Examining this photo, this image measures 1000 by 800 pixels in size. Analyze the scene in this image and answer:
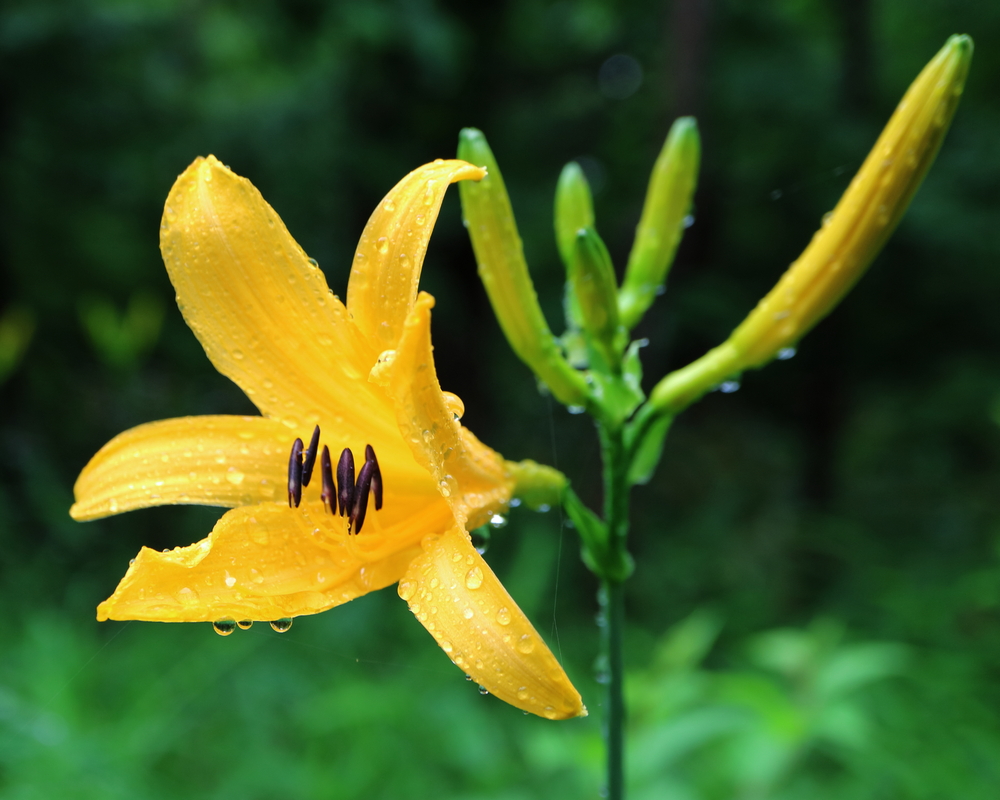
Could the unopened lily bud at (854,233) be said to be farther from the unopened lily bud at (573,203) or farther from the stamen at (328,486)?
the stamen at (328,486)

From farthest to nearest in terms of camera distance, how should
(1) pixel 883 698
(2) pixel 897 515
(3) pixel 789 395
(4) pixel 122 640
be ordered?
(3) pixel 789 395 → (2) pixel 897 515 → (4) pixel 122 640 → (1) pixel 883 698

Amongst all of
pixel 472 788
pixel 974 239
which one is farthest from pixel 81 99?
pixel 974 239

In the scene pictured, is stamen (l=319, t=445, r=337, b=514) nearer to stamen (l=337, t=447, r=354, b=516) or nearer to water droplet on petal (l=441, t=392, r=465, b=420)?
stamen (l=337, t=447, r=354, b=516)

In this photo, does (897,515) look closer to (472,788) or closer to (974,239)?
(974,239)

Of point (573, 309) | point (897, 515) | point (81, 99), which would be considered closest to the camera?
point (573, 309)

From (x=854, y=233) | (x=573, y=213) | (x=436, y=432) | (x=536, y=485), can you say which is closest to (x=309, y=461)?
(x=436, y=432)

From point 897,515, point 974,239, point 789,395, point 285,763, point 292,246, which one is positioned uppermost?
point 292,246
